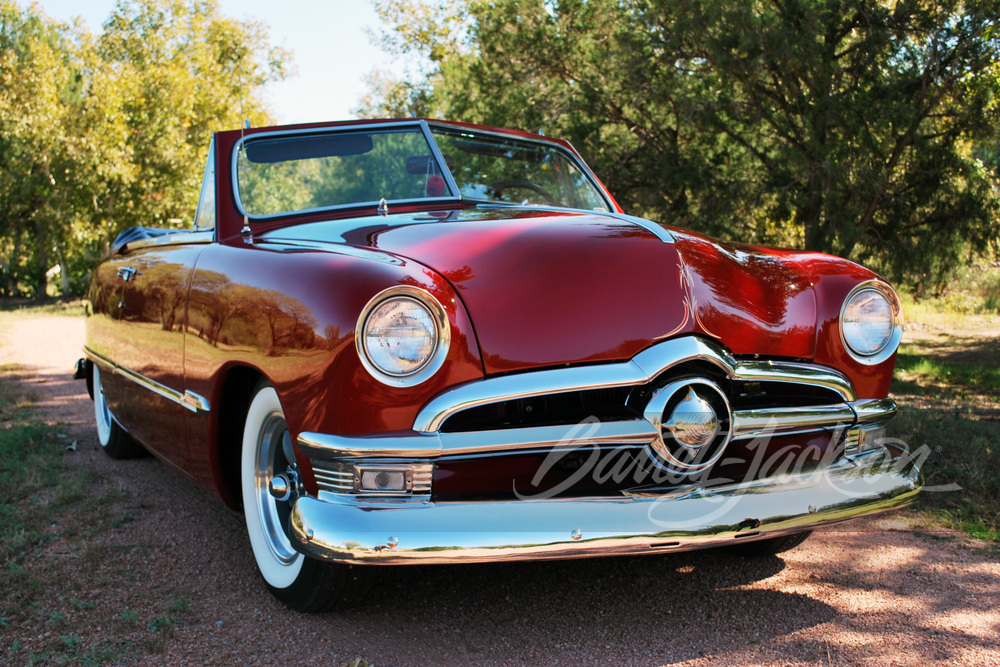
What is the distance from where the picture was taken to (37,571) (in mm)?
2676

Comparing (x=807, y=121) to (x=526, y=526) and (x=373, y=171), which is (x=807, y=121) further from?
(x=526, y=526)

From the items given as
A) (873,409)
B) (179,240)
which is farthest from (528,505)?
(179,240)

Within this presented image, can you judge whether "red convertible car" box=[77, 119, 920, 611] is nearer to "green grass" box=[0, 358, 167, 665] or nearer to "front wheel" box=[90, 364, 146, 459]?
"green grass" box=[0, 358, 167, 665]

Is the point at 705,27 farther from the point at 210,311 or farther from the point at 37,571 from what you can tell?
the point at 37,571

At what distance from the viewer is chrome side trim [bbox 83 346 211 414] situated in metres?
2.75

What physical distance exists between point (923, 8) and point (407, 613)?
23.8 feet

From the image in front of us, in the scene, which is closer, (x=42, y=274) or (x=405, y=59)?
(x=42, y=274)

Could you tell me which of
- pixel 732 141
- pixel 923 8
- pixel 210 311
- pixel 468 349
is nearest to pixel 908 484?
pixel 468 349

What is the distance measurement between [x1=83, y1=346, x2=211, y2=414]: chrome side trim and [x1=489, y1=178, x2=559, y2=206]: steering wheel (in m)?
1.47

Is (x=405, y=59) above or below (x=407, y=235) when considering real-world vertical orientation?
above

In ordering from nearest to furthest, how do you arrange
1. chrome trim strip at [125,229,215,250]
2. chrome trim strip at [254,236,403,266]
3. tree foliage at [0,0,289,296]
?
1. chrome trim strip at [254,236,403,266]
2. chrome trim strip at [125,229,215,250]
3. tree foliage at [0,0,289,296]

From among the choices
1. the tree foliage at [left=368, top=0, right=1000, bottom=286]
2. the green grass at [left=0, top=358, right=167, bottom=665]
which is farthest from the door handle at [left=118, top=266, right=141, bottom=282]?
the tree foliage at [left=368, top=0, right=1000, bottom=286]

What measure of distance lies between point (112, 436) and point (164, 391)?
4.70 ft

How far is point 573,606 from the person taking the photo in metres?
2.51
